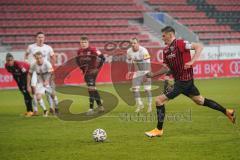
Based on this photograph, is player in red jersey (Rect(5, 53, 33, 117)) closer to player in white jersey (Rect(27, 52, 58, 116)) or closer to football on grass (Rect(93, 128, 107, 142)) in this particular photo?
player in white jersey (Rect(27, 52, 58, 116))

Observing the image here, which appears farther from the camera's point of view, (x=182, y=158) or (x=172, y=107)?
(x=172, y=107)

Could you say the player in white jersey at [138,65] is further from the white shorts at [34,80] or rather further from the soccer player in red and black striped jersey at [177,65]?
the soccer player in red and black striped jersey at [177,65]

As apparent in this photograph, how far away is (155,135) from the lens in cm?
1163

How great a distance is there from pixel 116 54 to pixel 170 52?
20.4m

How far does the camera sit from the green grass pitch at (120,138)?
376 inches

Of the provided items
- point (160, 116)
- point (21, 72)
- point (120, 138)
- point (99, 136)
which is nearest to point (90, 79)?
point (21, 72)

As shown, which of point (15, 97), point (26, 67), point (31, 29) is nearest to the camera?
point (26, 67)

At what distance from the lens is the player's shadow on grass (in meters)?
16.1

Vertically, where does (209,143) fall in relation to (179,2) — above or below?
below

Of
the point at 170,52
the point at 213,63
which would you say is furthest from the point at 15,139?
the point at 213,63

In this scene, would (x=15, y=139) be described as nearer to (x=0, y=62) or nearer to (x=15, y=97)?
(x=15, y=97)

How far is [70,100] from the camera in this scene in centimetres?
2181

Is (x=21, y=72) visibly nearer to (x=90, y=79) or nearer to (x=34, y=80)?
(x=34, y=80)

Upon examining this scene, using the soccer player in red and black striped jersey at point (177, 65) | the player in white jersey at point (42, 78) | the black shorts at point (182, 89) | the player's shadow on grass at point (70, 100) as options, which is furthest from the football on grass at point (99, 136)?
the player in white jersey at point (42, 78)
